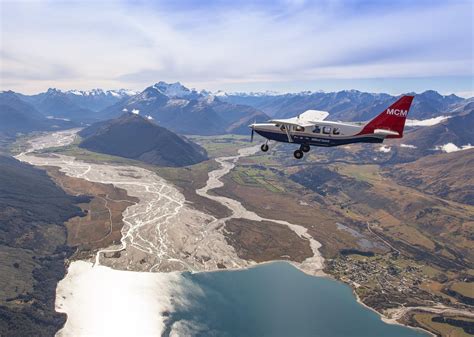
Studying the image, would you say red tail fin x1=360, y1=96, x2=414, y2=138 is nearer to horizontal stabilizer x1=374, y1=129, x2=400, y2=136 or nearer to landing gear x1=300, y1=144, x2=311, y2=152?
horizontal stabilizer x1=374, y1=129, x2=400, y2=136

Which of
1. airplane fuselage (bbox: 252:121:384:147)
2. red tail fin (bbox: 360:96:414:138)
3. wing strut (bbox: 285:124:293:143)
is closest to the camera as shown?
red tail fin (bbox: 360:96:414:138)

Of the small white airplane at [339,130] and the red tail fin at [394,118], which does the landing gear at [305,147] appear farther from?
the red tail fin at [394,118]

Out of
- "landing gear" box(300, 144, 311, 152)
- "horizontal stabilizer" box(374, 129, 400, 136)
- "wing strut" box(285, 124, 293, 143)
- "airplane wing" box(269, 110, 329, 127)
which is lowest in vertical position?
"landing gear" box(300, 144, 311, 152)

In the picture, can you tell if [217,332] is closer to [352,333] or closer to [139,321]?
[139,321]

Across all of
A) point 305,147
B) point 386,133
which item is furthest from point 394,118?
point 305,147

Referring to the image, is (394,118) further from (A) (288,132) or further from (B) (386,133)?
(A) (288,132)

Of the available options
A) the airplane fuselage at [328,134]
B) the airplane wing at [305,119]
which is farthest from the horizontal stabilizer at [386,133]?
the airplane wing at [305,119]

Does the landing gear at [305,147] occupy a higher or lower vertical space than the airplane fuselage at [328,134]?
lower

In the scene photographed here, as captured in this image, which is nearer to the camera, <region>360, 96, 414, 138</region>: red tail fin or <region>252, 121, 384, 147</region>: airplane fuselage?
<region>360, 96, 414, 138</region>: red tail fin

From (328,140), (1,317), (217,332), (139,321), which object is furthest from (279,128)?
(1,317)

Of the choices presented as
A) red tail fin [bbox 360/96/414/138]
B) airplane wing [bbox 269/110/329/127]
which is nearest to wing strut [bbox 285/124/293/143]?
airplane wing [bbox 269/110/329/127]
